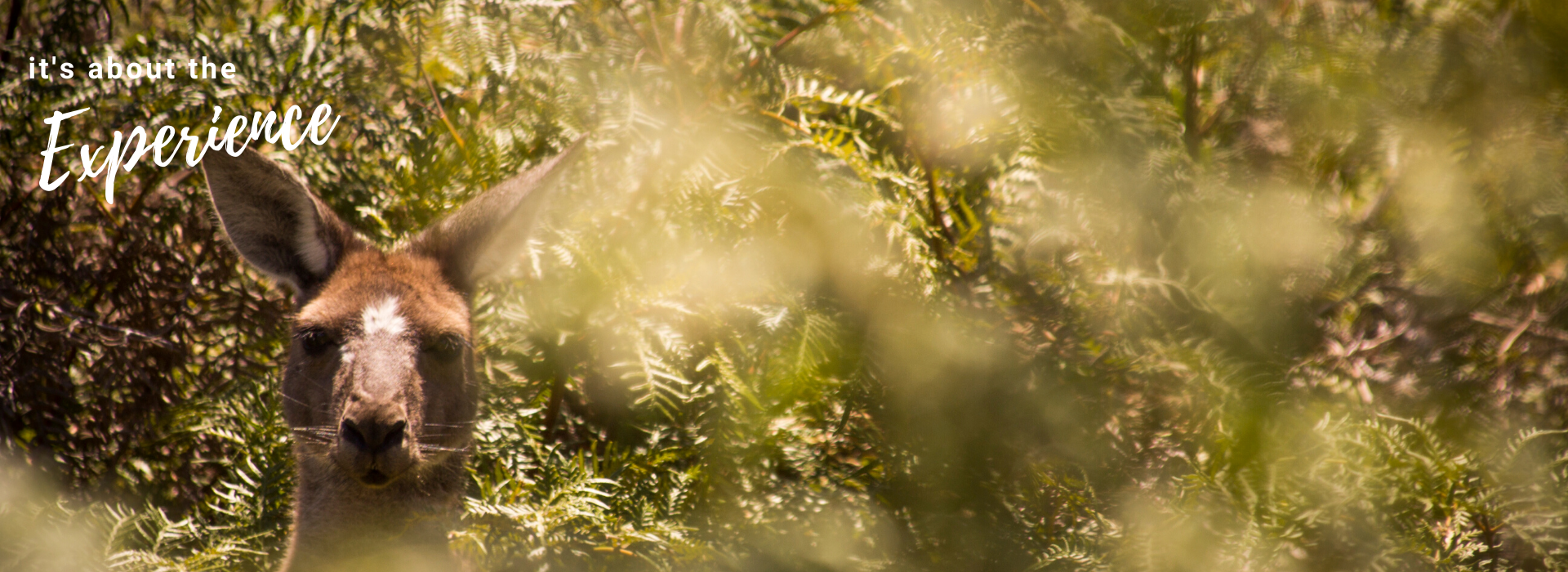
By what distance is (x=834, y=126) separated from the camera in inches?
90.9

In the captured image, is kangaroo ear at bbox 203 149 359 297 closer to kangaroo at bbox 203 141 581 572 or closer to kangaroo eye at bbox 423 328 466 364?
kangaroo at bbox 203 141 581 572

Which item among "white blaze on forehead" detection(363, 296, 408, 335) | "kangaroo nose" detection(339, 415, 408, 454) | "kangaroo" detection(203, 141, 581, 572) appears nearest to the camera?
"kangaroo nose" detection(339, 415, 408, 454)

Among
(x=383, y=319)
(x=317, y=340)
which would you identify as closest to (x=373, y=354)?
(x=383, y=319)

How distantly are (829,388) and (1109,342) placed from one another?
787mm

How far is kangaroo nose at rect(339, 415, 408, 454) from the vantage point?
2.30 m

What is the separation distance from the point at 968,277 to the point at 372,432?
5.66 ft

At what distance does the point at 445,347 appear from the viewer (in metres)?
2.69

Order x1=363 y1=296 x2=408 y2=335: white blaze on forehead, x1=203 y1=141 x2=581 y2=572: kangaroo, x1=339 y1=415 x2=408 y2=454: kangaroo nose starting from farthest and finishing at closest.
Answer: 1. x1=363 y1=296 x2=408 y2=335: white blaze on forehead
2. x1=203 y1=141 x2=581 y2=572: kangaroo
3. x1=339 y1=415 x2=408 y2=454: kangaroo nose

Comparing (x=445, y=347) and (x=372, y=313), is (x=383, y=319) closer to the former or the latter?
(x=372, y=313)

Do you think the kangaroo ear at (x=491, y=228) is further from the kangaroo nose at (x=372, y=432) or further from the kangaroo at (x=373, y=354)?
the kangaroo nose at (x=372, y=432)

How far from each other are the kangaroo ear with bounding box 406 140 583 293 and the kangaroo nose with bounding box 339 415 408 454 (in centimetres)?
63

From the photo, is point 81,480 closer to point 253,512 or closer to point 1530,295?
point 253,512

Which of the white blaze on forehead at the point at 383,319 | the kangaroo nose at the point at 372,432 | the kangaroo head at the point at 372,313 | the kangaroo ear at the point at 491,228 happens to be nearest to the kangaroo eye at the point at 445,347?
the kangaroo head at the point at 372,313

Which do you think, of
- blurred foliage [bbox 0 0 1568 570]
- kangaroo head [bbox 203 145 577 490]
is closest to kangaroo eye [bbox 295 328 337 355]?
kangaroo head [bbox 203 145 577 490]
